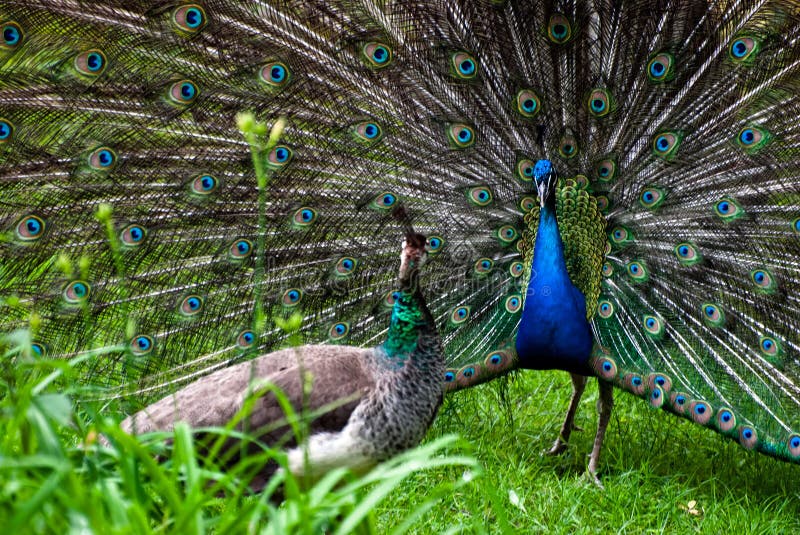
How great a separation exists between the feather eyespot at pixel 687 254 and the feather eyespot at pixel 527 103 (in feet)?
2.69

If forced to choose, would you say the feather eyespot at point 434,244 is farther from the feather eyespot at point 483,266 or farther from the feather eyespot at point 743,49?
the feather eyespot at point 743,49

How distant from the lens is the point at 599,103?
3.74 metres

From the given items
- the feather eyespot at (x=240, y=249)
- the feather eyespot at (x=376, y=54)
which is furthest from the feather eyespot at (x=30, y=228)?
the feather eyespot at (x=376, y=54)

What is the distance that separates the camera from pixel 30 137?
3.34m

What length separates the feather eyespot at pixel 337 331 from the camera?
3.81m

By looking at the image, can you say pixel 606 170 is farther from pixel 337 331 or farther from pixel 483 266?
pixel 337 331

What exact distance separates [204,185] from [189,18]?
639 mm

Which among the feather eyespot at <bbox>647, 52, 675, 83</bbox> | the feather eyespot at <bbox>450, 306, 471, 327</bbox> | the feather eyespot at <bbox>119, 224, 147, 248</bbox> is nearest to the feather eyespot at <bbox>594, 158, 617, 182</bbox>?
the feather eyespot at <bbox>647, 52, 675, 83</bbox>

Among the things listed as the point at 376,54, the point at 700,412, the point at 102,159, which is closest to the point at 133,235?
the point at 102,159

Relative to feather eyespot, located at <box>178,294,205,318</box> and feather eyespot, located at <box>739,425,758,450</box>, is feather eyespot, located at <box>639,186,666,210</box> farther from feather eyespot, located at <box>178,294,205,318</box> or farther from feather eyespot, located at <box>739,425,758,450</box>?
feather eyespot, located at <box>178,294,205,318</box>

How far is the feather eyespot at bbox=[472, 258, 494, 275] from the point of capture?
3914 mm

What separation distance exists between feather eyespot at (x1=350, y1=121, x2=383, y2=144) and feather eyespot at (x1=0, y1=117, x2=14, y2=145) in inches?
50.6

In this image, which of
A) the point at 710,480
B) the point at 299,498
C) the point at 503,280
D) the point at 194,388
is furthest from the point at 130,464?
the point at 710,480

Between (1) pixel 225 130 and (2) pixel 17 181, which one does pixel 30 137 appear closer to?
(2) pixel 17 181
